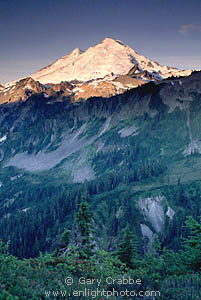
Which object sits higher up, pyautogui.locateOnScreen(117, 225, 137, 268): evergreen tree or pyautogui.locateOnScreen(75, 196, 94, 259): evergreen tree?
pyautogui.locateOnScreen(75, 196, 94, 259): evergreen tree

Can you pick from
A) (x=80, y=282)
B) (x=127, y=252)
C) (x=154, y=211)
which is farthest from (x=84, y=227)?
(x=154, y=211)

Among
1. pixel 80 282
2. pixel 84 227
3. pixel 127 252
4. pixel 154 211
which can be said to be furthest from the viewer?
A: pixel 154 211

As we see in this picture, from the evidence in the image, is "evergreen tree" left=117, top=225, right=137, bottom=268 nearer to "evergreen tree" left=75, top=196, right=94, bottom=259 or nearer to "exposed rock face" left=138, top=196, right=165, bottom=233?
"evergreen tree" left=75, top=196, right=94, bottom=259

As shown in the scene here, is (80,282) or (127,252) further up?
(127,252)

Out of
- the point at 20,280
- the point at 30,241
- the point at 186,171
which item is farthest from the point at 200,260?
the point at 186,171

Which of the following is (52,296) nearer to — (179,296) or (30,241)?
(179,296)

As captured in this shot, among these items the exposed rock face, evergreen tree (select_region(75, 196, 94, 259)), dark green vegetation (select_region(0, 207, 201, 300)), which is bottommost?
dark green vegetation (select_region(0, 207, 201, 300))

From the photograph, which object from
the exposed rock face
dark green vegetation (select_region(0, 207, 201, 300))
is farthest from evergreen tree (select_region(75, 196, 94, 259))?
the exposed rock face

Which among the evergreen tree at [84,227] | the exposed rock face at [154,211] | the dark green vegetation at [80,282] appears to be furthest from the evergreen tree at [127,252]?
the exposed rock face at [154,211]

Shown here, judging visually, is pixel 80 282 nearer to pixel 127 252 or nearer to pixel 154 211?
pixel 127 252

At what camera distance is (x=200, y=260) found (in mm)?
22344

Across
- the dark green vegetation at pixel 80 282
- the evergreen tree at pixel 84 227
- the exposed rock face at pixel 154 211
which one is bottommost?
the dark green vegetation at pixel 80 282

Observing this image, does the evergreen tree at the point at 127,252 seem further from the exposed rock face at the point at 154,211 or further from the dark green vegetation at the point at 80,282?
the exposed rock face at the point at 154,211

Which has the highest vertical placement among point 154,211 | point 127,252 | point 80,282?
point 154,211
